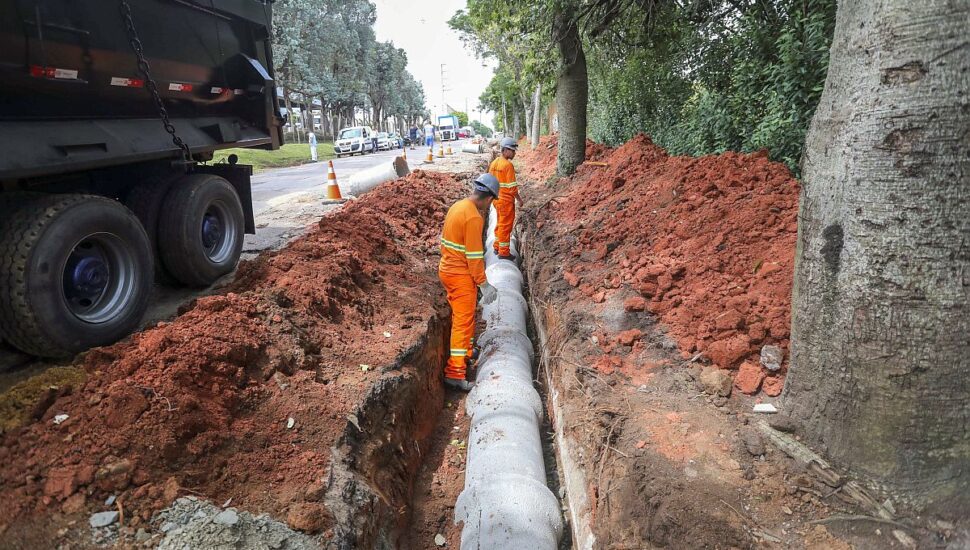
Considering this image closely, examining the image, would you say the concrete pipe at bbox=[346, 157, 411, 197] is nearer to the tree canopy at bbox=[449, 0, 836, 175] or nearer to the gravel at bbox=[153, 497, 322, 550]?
the tree canopy at bbox=[449, 0, 836, 175]

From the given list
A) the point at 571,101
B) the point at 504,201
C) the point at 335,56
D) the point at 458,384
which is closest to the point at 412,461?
the point at 458,384

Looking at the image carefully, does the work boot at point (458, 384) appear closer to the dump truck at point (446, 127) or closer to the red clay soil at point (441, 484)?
the red clay soil at point (441, 484)

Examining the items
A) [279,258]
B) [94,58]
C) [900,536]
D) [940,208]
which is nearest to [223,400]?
[279,258]

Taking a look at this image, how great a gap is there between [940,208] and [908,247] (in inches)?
6.8

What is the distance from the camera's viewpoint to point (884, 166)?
1985mm

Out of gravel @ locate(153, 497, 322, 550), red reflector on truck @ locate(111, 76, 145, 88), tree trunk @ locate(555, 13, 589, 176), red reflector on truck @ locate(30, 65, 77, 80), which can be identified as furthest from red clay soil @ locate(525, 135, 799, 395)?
red reflector on truck @ locate(30, 65, 77, 80)

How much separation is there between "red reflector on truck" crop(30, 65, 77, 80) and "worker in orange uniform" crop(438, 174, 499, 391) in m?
2.90

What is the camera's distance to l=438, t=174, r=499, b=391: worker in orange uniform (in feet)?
14.6

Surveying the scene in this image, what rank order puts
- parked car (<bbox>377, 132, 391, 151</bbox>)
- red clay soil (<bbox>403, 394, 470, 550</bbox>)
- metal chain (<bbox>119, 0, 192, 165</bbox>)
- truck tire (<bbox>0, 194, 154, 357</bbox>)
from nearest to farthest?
truck tire (<bbox>0, 194, 154, 357</bbox>), red clay soil (<bbox>403, 394, 470, 550</bbox>), metal chain (<bbox>119, 0, 192, 165</bbox>), parked car (<bbox>377, 132, 391, 151</bbox>)

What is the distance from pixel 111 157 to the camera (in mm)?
3740

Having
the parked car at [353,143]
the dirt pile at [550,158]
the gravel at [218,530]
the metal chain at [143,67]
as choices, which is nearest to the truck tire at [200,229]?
the metal chain at [143,67]

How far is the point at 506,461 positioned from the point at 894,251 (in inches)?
91.9

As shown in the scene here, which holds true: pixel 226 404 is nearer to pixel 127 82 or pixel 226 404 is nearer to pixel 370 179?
pixel 127 82

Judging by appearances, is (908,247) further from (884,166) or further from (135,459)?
(135,459)
